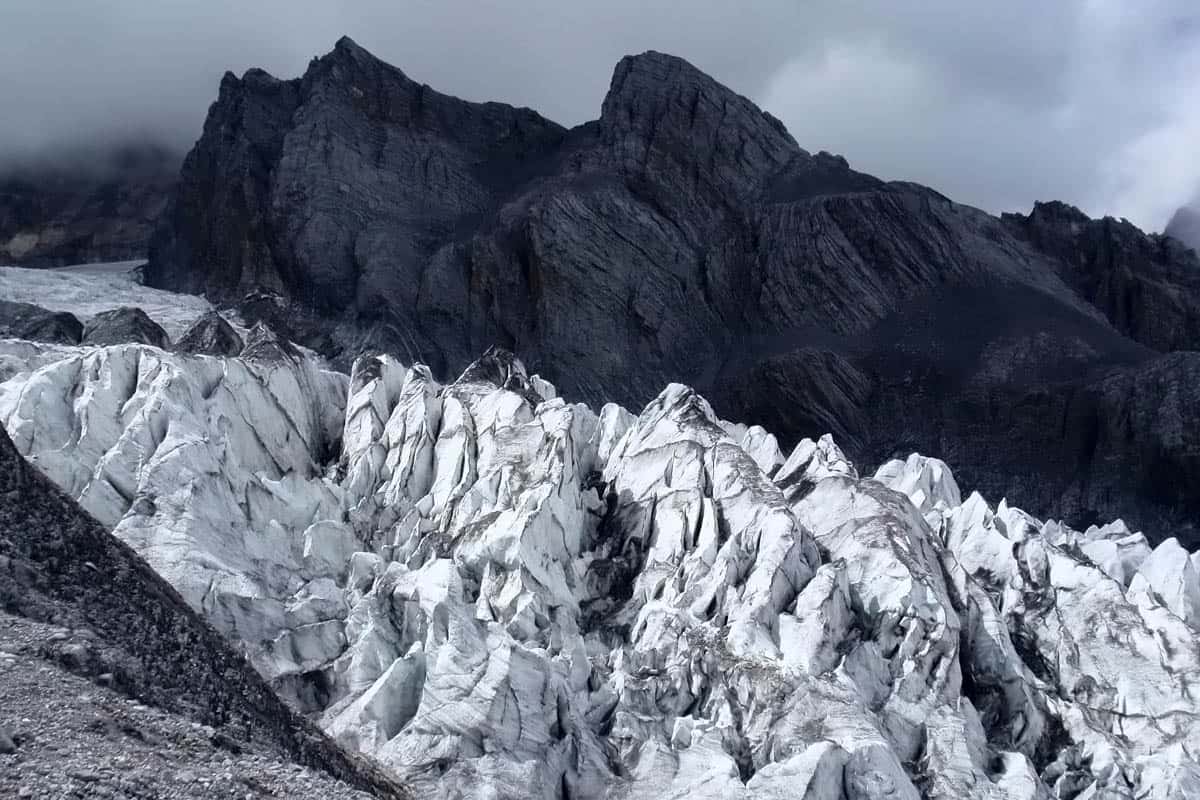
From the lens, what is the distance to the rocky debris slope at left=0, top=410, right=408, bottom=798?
2184 cm

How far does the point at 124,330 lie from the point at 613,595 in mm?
32946

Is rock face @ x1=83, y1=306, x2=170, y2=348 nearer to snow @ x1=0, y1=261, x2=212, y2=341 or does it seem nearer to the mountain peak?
snow @ x1=0, y1=261, x2=212, y2=341

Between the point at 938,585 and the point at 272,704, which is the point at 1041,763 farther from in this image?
the point at 272,704

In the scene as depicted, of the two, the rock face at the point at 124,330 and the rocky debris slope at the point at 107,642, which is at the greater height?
the rocky debris slope at the point at 107,642

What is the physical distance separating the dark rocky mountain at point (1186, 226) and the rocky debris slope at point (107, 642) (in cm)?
10734

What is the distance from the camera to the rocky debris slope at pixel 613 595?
35469 mm

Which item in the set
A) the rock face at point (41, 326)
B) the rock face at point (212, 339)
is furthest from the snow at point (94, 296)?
the rock face at point (212, 339)

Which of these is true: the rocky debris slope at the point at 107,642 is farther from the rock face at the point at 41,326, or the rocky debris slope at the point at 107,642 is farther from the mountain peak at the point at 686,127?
the mountain peak at the point at 686,127

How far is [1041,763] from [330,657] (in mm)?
21779

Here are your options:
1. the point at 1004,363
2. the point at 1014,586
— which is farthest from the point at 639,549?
the point at 1004,363

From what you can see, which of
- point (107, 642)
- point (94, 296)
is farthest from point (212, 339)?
point (107, 642)

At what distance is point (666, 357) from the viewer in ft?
274

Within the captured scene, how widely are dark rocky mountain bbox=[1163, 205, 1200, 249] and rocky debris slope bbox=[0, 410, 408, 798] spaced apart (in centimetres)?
10734

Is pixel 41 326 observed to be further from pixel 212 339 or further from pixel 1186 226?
pixel 1186 226
